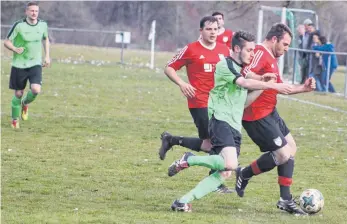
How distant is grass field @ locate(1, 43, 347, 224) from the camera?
25.6ft

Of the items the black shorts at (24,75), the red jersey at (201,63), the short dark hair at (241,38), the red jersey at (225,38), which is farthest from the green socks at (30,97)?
the short dark hair at (241,38)

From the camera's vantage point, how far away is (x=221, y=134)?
25.9ft

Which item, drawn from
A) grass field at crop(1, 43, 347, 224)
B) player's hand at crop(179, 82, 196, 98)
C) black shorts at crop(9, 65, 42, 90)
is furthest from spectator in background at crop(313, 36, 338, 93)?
player's hand at crop(179, 82, 196, 98)

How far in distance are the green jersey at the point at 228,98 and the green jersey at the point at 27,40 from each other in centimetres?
694

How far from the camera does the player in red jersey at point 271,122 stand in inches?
320

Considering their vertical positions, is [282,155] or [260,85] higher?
[260,85]

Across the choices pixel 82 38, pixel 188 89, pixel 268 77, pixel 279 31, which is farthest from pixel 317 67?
pixel 82 38

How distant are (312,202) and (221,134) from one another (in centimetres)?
104

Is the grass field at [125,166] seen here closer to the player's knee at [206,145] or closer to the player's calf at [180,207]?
the player's calf at [180,207]

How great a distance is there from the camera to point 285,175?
8.32m

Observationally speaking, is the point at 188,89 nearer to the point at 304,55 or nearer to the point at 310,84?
the point at 310,84

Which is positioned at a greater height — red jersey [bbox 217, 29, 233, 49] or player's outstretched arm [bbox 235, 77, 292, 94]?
red jersey [bbox 217, 29, 233, 49]

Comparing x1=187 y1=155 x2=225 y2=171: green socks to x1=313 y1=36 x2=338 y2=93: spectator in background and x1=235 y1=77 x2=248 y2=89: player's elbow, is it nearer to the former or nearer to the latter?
x1=235 y1=77 x2=248 y2=89: player's elbow

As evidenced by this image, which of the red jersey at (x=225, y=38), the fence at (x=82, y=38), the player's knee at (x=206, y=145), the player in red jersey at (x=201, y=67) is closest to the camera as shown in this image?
the player in red jersey at (x=201, y=67)
